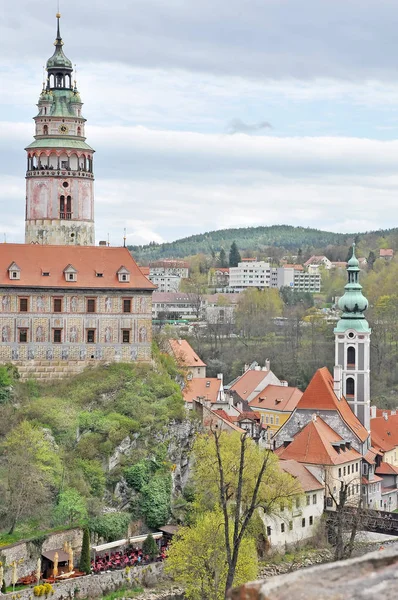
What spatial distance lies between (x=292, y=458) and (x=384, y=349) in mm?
53949

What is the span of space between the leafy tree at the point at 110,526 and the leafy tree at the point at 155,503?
1.68m

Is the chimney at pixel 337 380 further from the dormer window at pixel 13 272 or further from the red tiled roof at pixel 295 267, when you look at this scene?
the red tiled roof at pixel 295 267

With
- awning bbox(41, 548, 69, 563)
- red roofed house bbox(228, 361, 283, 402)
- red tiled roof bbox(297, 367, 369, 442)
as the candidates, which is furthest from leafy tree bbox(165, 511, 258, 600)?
red roofed house bbox(228, 361, 283, 402)

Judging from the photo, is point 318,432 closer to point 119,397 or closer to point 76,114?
point 119,397

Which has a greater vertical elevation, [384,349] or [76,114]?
[76,114]

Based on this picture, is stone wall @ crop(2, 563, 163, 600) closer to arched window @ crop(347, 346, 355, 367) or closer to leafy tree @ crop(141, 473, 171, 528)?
leafy tree @ crop(141, 473, 171, 528)

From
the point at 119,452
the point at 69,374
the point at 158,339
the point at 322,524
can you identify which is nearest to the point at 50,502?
the point at 119,452

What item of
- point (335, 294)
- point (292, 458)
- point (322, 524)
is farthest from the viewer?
point (335, 294)

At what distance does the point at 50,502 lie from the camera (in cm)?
4669

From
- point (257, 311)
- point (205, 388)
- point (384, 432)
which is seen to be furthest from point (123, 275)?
point (257, 311)

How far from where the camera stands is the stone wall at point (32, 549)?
42.3 metres

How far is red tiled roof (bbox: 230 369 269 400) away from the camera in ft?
282

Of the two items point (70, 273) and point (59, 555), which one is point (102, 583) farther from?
point (70, 273)

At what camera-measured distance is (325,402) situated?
65.7 metres
